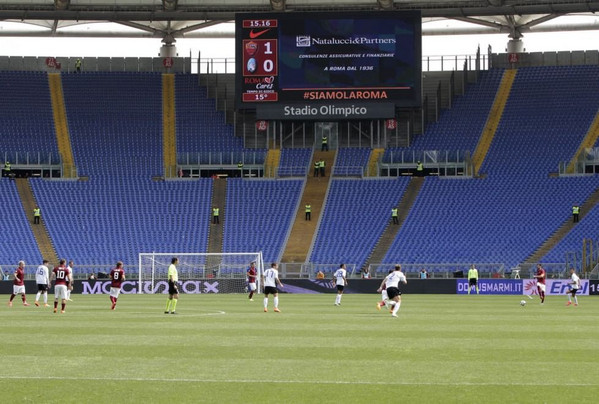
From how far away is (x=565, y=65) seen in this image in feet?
266

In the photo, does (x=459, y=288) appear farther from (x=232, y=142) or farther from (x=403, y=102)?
(x=232, y=142)

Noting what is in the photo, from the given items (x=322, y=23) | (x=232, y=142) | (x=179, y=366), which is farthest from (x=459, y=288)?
(x=179, y=366)

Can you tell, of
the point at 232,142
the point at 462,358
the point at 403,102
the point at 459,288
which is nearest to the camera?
the point at 462,358

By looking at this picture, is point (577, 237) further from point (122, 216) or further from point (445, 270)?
point (122, 216)

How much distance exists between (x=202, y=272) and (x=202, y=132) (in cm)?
2190

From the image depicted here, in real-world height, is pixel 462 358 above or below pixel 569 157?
below

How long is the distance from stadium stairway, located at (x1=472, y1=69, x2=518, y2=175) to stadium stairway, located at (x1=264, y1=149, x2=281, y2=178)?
14.4 m

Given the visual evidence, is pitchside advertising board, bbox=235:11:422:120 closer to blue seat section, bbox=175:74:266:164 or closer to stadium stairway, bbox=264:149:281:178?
stadium stairway, bbox=264:149:281:178

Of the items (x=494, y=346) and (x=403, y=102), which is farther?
(x=403, y=102)

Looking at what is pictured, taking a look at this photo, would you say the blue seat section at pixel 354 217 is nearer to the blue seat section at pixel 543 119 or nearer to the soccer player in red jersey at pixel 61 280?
the blue seat section at pixel 543 119

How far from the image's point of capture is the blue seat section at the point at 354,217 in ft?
217

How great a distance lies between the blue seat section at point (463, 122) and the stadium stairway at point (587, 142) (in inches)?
283

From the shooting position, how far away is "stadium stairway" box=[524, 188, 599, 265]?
62688mm

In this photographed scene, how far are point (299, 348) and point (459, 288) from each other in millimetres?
36120
